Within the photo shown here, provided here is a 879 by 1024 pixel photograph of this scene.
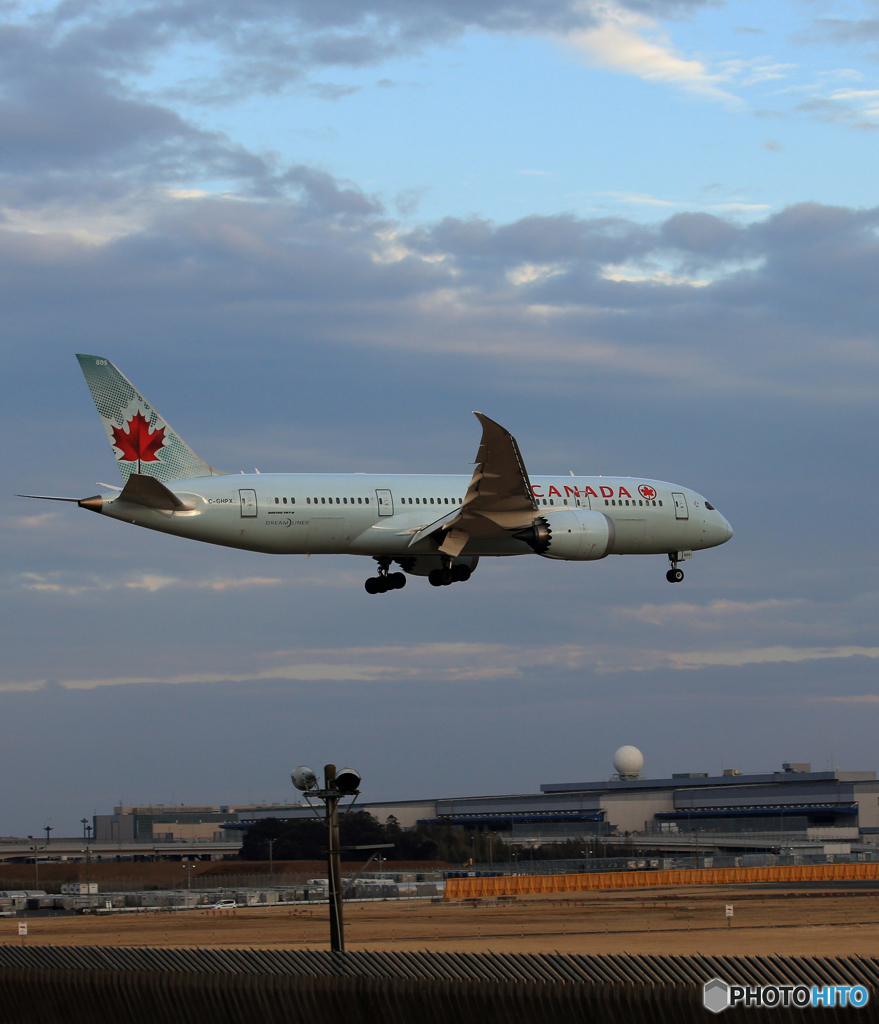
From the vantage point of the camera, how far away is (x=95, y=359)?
42188mm

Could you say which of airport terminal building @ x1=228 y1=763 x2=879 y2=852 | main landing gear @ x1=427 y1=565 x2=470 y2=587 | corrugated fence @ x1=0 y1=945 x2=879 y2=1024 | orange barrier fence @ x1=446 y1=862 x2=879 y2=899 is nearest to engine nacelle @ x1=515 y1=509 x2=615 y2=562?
main landing gear @ x1=427 y1=565 x2=470 y2=587

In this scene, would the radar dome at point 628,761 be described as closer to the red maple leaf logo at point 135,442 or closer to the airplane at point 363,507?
the airplane at point 363,507

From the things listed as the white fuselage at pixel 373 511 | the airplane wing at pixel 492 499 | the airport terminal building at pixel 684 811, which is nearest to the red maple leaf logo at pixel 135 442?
the white fuselage at pixel 373 511

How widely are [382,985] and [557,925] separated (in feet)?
112

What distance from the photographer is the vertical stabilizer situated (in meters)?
42.2

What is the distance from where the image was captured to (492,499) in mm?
42406

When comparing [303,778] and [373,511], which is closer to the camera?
[303,778]

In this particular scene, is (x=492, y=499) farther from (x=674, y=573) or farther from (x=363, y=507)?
(x=674, y=573)

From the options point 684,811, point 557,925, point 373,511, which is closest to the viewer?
point 373,511

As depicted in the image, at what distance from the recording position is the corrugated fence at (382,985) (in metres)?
16.9

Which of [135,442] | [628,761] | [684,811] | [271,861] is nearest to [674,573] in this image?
[135,442]

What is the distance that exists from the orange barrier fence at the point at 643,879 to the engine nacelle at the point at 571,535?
33547 mm

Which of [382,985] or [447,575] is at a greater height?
[447,575]

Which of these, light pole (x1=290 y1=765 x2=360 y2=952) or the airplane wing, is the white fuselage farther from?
light pole (x1=290 y1=765 x2=360 y2=952)
